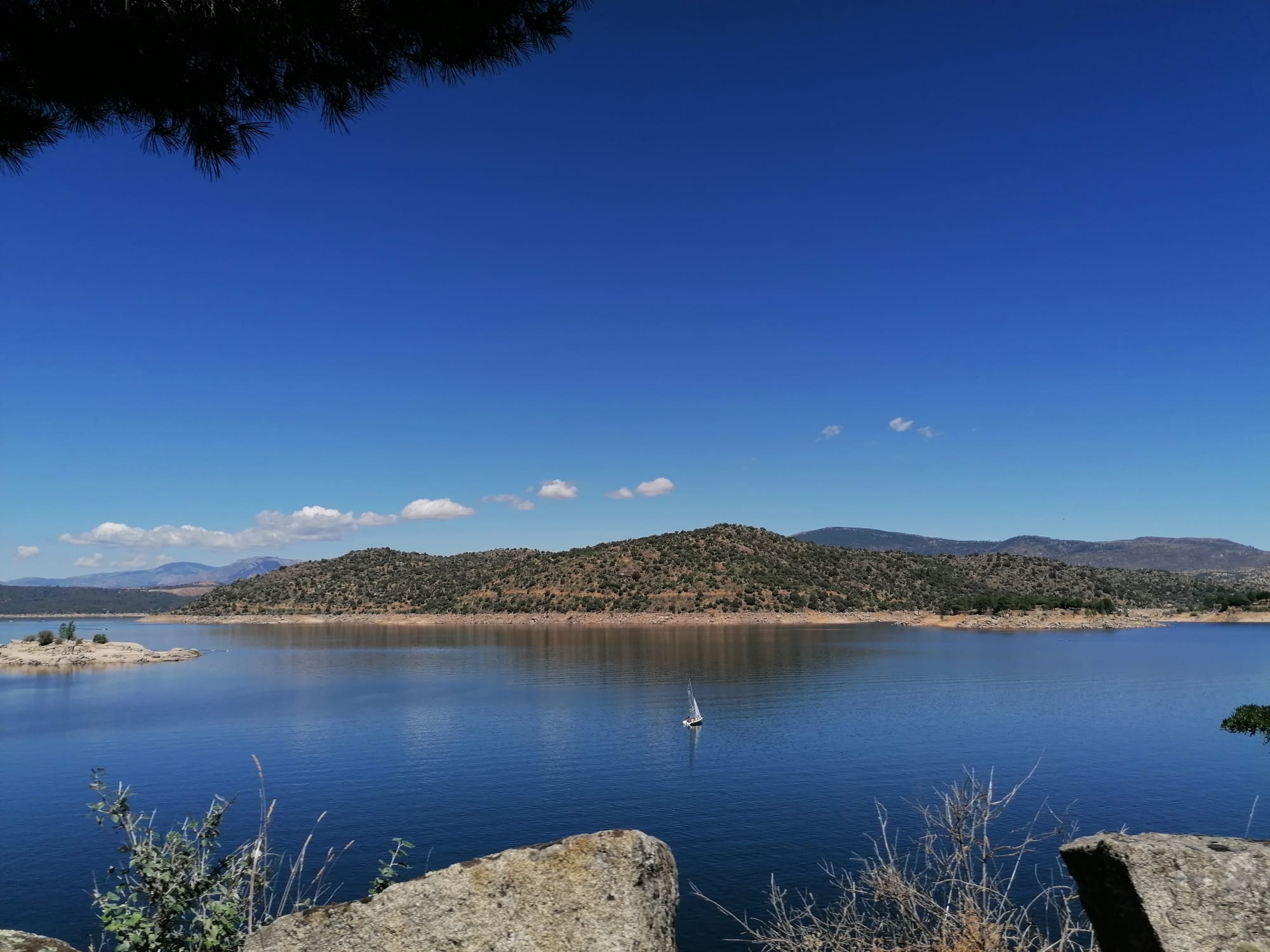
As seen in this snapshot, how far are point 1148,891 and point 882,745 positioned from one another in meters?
28.1

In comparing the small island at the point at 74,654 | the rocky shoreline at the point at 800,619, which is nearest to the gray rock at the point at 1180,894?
the small island at the point at 74,654

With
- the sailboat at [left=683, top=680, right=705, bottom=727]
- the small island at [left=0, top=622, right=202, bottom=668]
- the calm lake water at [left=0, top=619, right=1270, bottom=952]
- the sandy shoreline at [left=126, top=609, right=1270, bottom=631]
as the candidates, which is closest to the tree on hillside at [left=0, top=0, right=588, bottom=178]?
the calm lake water at [left=0, top=619, right=1270, bottom=952]

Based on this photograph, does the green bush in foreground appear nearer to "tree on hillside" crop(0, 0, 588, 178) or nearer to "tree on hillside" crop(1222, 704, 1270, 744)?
"tree on hillside" crop(0, 0, 588, 178)

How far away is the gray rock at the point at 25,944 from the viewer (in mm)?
4062

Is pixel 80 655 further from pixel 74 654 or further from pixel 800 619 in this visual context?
pixel 800 619

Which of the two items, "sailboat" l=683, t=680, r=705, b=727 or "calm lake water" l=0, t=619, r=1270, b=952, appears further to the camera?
"sailboat" l=683, t=680, r=705, b=727

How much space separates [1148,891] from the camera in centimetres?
394

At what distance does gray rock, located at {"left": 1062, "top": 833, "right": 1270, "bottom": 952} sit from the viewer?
3.78 meters

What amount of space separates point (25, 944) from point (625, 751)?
27.1m

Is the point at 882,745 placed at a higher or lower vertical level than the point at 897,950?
lower

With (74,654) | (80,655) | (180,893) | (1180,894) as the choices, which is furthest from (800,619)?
(1180,894)

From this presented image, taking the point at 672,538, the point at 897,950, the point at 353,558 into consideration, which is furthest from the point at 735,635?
the point at 353,558

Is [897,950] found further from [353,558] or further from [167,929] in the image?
[353,558]

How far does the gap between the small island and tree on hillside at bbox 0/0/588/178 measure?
76.3 m
